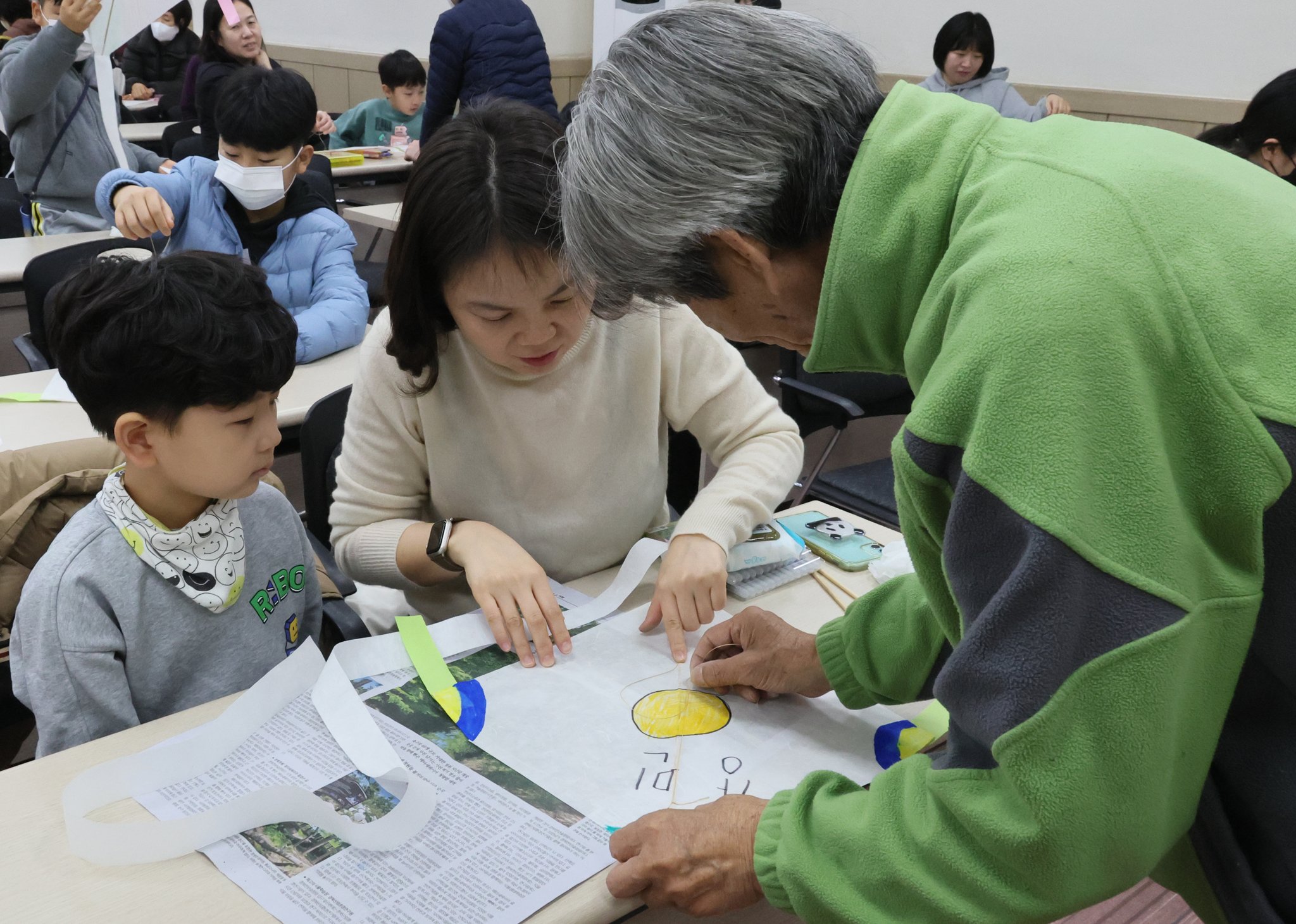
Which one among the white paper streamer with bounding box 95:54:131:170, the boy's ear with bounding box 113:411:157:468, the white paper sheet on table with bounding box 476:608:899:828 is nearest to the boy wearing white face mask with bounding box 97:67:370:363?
the white paper streamer with bounding box 95:54:131:170

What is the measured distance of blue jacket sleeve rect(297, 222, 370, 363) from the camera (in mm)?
2387

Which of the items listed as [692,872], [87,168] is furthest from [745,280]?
[87,168]

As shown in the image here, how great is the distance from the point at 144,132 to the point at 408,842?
5933 millimetres

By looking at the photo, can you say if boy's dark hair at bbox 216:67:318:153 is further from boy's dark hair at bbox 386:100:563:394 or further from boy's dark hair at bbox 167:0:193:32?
boy's dark hair at bbox 167:0:193:32

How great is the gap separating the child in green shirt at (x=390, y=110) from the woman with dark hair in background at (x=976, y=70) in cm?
275

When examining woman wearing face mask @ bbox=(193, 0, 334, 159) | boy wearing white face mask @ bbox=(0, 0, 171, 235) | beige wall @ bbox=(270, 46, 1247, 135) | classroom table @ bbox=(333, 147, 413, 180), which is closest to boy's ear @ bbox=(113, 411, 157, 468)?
boy wearing white face mask @ bbox=(0, 0, 171, 235)

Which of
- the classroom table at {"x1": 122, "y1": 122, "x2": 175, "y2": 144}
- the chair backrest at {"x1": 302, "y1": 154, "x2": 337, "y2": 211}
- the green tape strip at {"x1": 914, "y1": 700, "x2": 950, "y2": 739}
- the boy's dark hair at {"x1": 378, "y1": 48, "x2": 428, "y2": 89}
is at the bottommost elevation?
the classroom table at {"x1": 122, "y1": 122, "x2": 175, "y2": 144}

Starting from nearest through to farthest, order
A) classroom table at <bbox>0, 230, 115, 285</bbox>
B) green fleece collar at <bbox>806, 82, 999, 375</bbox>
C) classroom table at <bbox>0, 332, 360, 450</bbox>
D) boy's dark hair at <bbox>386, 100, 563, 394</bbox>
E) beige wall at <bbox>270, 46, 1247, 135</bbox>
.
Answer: green fleece collar at <bbox>806, 82, 999, 375</bbox>
boy's dark hair at <bbox>386, 100, 563, 394</bbox>
classroom table at <bbox>0, 332, 360, 450</bbox>
classroom table at <bbox>0, 230, 115, 285</bbox>
beige wall at <bbox>270, 46, 1247, 135</bbox>

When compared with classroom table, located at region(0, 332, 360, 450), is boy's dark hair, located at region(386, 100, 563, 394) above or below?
above

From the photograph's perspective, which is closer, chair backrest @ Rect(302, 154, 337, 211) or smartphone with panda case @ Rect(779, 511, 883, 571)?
smartphone with panda case @ Rect(779, 511, 883, 571)

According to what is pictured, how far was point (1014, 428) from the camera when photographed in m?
0.60

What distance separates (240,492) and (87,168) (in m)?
2.88

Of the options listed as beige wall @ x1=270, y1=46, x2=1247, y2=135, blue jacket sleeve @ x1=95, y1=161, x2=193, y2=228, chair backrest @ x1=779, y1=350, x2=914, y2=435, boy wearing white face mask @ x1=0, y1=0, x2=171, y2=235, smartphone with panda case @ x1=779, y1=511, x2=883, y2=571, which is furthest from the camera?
beige wall @ x1=270, y1=46, x2=1247, y2=135

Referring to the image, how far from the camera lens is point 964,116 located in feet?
2.42
